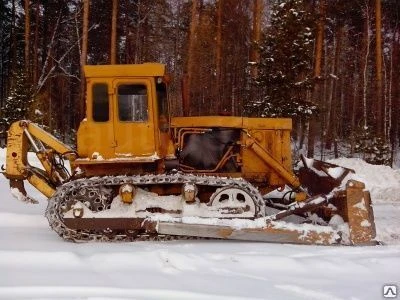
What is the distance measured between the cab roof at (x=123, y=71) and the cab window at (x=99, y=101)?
18 centimetres

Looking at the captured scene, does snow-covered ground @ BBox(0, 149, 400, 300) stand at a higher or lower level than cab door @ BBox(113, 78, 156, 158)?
lower

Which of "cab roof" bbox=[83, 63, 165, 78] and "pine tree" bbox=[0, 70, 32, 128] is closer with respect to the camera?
"cab roof" bbox=[83, 63, 165, 78]

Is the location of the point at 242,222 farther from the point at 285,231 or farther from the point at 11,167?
the point at 11,167

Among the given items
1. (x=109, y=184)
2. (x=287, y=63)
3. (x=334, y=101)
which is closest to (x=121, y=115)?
(x=109, y=184)

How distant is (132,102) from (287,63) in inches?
476

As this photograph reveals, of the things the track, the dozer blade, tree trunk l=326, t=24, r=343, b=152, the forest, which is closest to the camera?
the dozer blade

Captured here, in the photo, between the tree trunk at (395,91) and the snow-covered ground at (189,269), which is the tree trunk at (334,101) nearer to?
the tree trunk at (395,91)

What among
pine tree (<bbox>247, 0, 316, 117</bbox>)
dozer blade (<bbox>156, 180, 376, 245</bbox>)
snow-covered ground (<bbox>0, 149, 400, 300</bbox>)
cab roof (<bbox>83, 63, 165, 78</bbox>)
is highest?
pine tree (<bbox>247, 0, 316, 117</bbox>)

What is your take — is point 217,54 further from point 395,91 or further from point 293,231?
point 293,231

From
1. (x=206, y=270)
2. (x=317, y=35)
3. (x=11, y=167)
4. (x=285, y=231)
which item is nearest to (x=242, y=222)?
(x=285, y=231)

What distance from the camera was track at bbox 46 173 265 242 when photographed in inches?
289

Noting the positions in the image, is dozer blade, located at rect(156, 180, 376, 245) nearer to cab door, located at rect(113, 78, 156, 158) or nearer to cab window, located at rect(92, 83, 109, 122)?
cab door, located at rect(113, 78, 156, 158)

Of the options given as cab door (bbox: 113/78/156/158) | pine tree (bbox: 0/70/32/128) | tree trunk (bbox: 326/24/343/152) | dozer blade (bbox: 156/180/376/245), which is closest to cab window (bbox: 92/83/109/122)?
cab door (bbox: 113/78/156/158)

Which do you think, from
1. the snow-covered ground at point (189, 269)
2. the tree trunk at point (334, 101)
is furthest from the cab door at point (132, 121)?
the tree trunk at point (334, 101)
